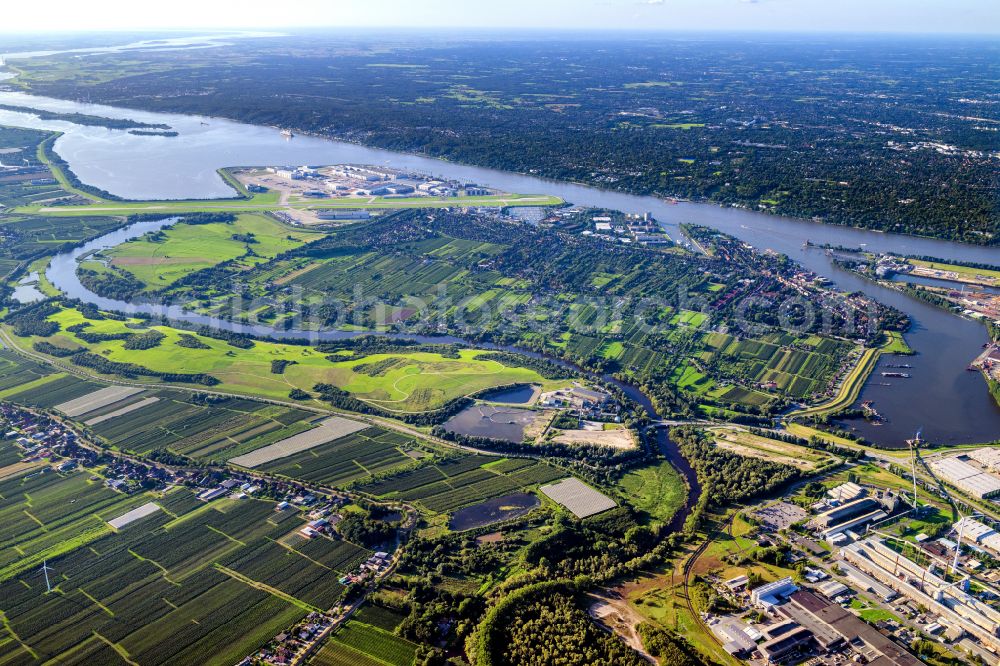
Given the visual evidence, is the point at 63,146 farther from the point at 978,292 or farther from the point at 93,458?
the point at 978,292

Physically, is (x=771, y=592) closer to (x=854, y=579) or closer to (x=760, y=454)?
(x=854, y=579)

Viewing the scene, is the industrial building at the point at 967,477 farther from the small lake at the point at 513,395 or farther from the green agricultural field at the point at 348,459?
the green agricultural field at the point at 348,459

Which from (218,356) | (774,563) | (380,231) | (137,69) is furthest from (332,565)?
(137,69)

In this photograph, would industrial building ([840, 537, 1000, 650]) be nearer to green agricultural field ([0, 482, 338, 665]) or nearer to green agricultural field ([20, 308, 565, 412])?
green agricultural field ([20, 308, 565, 412])

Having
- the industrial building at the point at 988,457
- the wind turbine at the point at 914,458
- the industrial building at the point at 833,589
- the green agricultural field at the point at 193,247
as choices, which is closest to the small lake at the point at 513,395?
the industrial building at the point at 833,589

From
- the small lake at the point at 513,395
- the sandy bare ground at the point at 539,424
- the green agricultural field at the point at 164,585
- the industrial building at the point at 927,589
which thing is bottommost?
the green agricultural field at the point at 164,585

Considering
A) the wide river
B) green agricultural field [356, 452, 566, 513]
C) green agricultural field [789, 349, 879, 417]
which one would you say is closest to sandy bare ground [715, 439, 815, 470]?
green agricultural field [789, 349, 879, 417]
